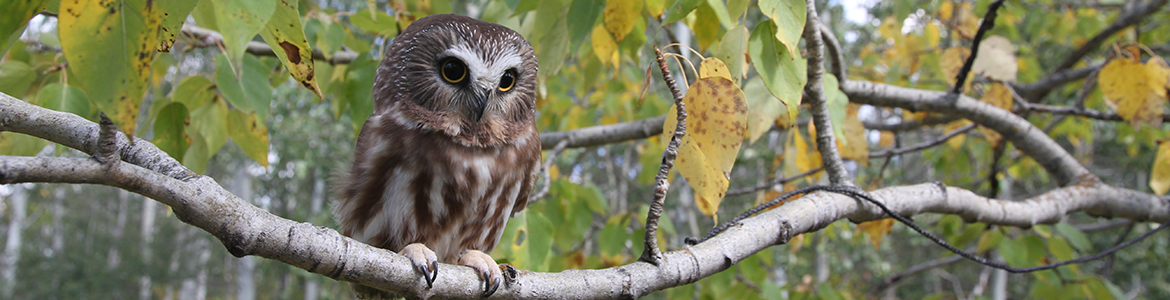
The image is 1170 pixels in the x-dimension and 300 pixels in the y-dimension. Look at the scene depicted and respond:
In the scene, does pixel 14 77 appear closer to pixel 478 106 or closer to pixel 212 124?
pixel 212 124

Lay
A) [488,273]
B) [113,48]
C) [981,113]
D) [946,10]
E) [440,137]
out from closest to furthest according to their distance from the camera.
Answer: [113,48]
[488,273]
[440,137]
[981,113]
[946,10]

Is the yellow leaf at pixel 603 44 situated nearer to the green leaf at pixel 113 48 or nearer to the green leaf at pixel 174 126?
the green leaf at pixel 174 126

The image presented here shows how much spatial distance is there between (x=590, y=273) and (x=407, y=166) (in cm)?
47

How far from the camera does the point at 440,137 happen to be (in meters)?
1.35

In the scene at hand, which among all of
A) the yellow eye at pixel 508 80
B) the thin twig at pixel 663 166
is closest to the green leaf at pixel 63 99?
the yellow eye at pixel 508 80

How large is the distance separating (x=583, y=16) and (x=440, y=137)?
428mm

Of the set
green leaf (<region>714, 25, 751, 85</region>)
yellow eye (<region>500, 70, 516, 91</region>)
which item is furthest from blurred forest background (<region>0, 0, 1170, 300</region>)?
yellow eye (<region>500, 70, 516, 91</region>)

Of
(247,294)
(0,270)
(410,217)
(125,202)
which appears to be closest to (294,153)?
(247,294)

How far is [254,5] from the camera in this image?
26.6 inches

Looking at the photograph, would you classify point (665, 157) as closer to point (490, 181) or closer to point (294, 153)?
point (490, 181)

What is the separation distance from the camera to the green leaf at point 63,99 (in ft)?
4.73

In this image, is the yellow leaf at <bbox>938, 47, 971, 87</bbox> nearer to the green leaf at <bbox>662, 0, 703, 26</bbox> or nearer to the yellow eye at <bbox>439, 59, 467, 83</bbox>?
the green leaf at <bbox>662, 0, 703, 26</bbox>

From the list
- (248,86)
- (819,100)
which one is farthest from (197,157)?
(819,100)

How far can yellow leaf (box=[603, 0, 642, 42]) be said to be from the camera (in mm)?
1350
